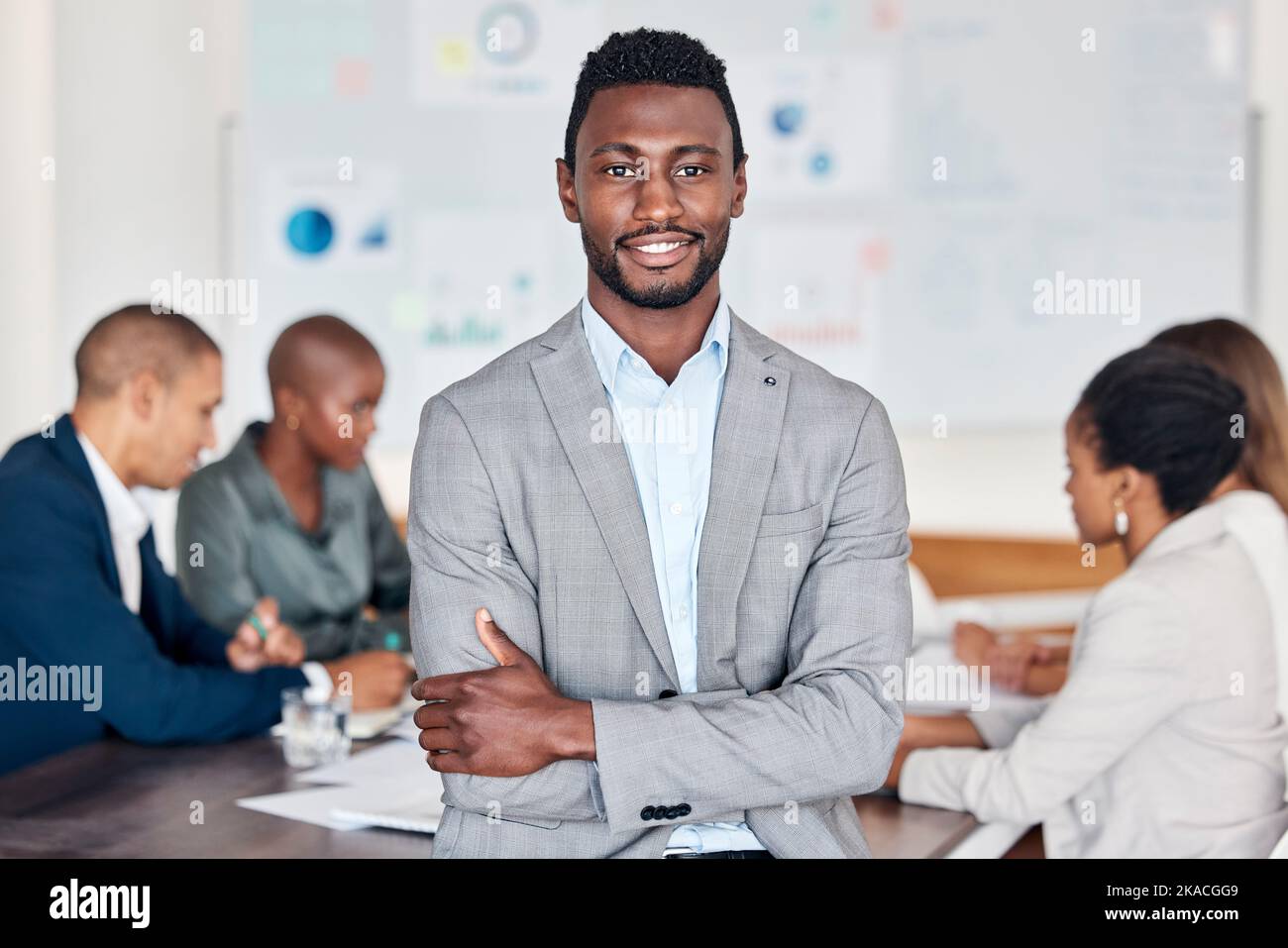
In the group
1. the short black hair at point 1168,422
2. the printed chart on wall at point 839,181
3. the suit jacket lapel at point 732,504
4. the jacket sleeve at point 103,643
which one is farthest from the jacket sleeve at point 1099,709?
the printed chart on wall at point 839,181

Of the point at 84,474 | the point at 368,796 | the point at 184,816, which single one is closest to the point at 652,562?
the point at 368,796

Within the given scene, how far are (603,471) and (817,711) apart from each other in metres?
0.38

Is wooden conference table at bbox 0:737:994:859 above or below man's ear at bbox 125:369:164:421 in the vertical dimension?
below

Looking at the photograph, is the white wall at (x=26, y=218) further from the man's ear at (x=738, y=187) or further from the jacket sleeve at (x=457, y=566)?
the man's ear at (x=738, y=187)

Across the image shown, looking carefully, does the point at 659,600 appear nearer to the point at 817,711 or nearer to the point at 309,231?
the point at 817,711

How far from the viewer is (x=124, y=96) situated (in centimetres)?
440

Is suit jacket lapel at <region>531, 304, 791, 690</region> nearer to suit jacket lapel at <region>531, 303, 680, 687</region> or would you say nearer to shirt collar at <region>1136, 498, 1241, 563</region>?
suit jacket lapel at <region>531, 303, 680, 687</region>

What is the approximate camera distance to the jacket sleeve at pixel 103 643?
6.66 feet

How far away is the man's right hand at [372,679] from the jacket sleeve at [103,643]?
12cm

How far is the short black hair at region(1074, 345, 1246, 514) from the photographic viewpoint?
6.95ft

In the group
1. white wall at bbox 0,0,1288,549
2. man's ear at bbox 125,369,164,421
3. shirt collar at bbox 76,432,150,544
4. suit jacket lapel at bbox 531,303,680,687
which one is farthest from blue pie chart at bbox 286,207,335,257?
suit jacket lapel at bbox 531,303,680,687

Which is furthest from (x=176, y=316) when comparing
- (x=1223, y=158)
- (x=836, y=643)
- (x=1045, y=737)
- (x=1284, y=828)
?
(x=1223, y=158)

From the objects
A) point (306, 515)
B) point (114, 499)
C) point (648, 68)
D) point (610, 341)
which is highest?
point (648, 68)

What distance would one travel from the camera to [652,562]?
1.55m
